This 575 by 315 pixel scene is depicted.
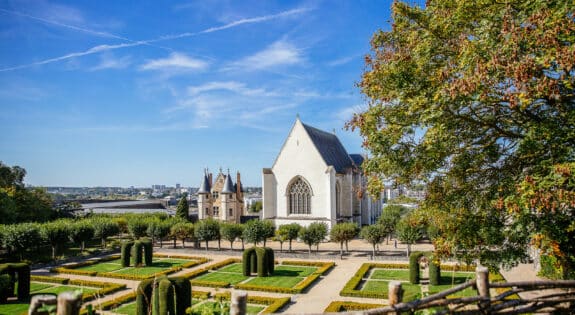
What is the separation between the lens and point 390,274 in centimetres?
2380

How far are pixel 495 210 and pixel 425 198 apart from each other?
1841 millimetres

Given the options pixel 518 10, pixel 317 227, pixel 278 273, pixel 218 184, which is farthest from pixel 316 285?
pixel 218 184

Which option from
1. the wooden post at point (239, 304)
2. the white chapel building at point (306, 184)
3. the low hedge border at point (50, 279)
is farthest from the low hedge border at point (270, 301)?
the white chapel building at point (306, 184)

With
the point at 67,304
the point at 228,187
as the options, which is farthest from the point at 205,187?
the point at 67,304

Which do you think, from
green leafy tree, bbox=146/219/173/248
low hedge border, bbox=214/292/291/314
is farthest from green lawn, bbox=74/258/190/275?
low hedge border, bbox=214/292/291/314

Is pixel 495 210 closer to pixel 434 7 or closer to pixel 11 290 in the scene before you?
pixel 434 7

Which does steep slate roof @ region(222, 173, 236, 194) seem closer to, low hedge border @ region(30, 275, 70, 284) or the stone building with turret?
the stone building with turret

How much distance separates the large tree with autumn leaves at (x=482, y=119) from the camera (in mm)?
7086

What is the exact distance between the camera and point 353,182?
1756 inches

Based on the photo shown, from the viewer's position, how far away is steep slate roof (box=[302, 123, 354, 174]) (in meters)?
41.0

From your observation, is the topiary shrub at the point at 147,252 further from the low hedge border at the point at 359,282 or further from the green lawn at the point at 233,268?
the low hedge border at the point at 359,282

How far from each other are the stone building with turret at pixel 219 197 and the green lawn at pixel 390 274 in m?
27.9

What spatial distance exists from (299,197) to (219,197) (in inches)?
638

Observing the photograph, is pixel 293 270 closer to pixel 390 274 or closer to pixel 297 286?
pixel 297 286
